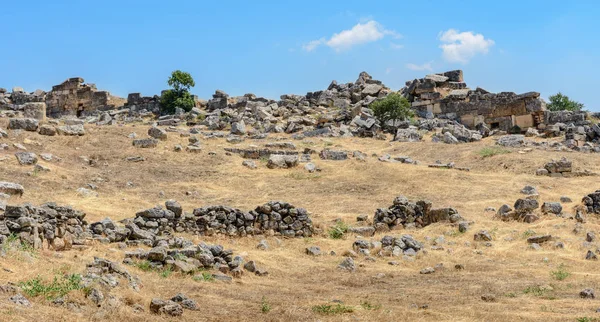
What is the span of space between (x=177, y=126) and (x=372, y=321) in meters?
25.6

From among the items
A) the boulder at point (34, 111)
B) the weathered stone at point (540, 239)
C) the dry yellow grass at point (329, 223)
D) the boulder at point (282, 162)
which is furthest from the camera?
the boulder at point (34, 111)

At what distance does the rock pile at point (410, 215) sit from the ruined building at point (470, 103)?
57.2 feet

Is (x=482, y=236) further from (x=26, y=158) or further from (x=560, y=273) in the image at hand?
(x=26, y=158)

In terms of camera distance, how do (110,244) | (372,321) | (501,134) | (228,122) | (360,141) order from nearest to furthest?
(372,321)
(110,244)
(360,141)
(501,134)
(228,122)

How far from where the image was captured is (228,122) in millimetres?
31734

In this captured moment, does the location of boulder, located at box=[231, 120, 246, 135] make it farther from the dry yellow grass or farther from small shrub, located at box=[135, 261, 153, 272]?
small shrub, located at box=[135, 261, 153, 272]

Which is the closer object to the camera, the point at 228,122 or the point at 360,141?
the point at 360,141

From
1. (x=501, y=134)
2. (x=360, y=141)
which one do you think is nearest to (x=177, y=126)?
(x=360, y=141)

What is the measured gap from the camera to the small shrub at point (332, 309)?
25.8ft

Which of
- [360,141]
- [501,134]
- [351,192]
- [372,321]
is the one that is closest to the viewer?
[372,321]

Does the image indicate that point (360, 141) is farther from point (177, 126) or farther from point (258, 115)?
point (177, 126)

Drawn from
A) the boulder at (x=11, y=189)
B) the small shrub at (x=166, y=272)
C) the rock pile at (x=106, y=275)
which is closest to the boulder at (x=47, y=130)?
the boulder at (x=11, y=189)

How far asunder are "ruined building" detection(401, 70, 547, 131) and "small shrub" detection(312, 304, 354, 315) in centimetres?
2519

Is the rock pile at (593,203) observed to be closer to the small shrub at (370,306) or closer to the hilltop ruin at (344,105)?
the small shrub at (370,306)
